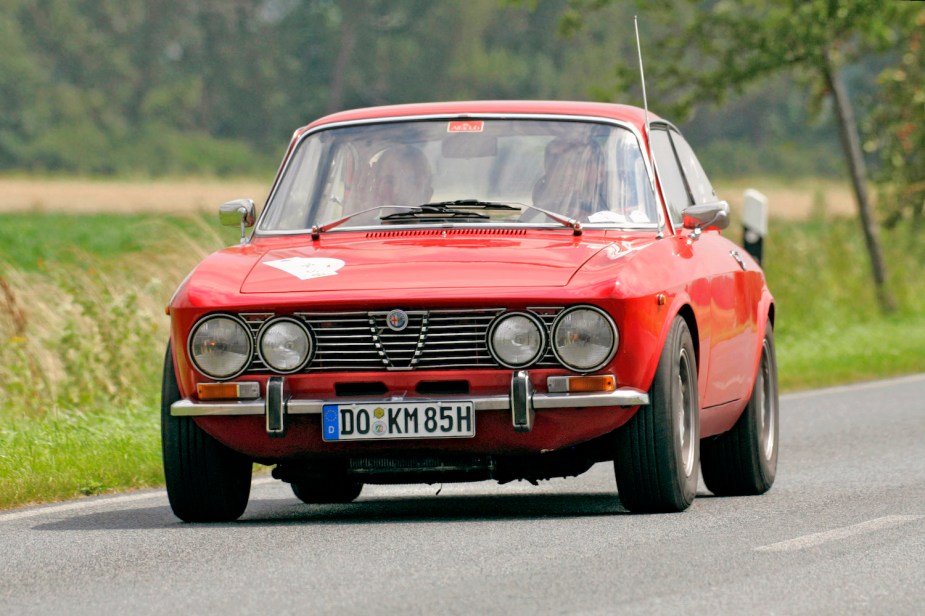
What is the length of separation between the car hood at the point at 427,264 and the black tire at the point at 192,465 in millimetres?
598

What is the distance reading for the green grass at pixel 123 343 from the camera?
35.0 feet

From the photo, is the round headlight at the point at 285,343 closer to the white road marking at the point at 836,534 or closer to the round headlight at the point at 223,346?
the round headlight at the point at 223,346

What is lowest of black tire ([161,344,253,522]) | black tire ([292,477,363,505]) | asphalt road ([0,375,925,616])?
black tire ([292,477,363,505])

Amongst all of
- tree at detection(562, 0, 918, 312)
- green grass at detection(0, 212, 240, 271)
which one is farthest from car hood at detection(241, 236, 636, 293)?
tree at detection(562, 0, 918, 312)

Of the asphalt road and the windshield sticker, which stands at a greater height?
the windshield sticker

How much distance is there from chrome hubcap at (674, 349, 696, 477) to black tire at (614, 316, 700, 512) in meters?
0.01

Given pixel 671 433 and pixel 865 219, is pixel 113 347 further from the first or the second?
pixel 865 219

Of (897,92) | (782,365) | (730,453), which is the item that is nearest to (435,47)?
(897,92)

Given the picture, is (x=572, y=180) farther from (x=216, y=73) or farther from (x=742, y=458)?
(x=216, y=73)

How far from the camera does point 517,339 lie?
779cm

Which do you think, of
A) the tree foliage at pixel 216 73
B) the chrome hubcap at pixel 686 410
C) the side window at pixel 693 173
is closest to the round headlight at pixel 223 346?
the chrome hubcap at pixel 686 410

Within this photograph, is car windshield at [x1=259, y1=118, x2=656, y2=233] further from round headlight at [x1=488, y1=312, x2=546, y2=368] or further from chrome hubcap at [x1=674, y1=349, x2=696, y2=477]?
round headlight at [x1=488, y1=312, x2=546, y2=368]

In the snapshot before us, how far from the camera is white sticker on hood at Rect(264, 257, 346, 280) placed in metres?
8.05

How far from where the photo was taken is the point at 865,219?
26906 mm
